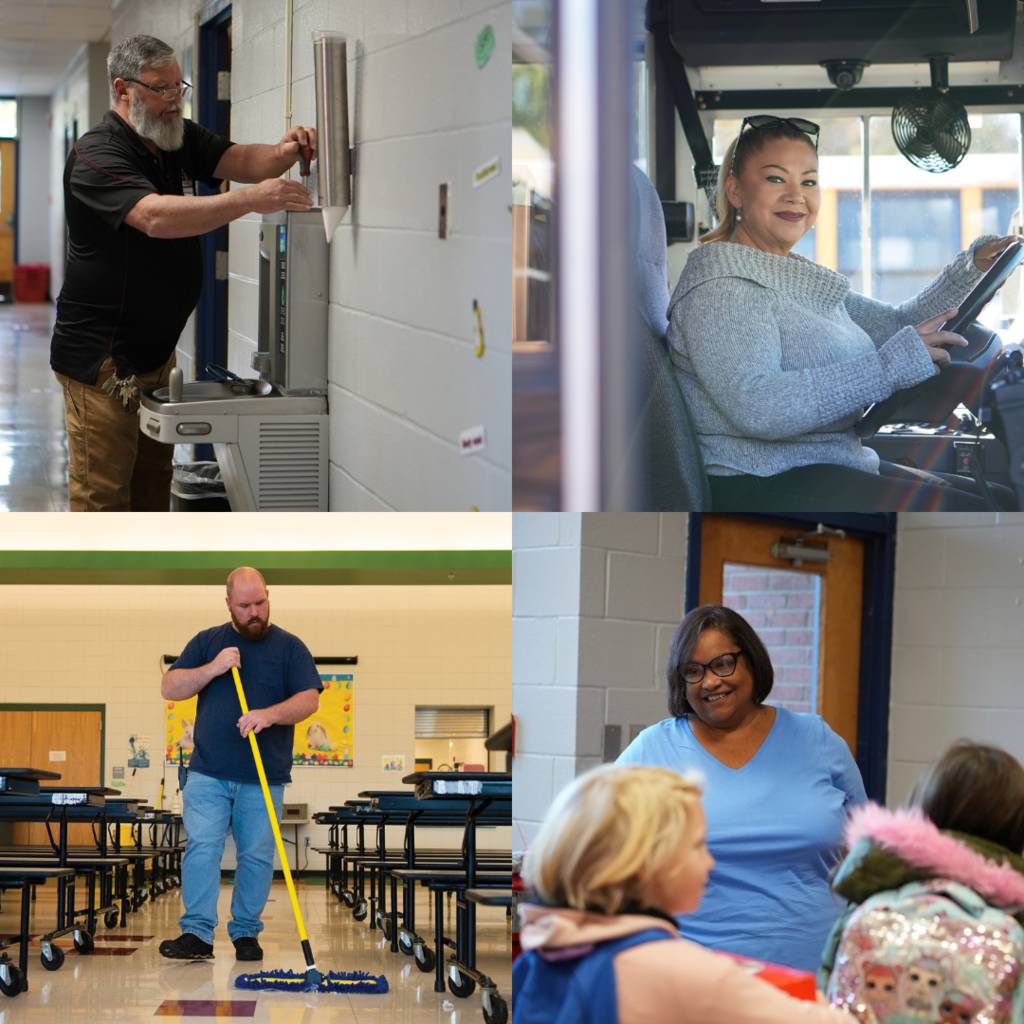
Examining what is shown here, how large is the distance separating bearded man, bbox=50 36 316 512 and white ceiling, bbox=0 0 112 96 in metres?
5.02

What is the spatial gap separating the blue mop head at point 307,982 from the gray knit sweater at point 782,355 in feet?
6.80

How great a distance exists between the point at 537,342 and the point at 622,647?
95 cm

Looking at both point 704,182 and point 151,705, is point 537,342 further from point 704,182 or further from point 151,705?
point 151,705

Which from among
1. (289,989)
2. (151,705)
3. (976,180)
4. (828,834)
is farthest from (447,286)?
(151,705)

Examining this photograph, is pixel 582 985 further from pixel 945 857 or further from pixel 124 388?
pixel 124 388

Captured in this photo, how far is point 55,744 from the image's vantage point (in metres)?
9.84

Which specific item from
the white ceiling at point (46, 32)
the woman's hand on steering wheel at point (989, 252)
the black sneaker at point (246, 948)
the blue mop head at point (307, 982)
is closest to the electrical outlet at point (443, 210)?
the woman's hand on steering wheel at point (989, 252)

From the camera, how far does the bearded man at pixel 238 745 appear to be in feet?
11.9

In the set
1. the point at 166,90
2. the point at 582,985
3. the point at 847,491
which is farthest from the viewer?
the point at 166,90

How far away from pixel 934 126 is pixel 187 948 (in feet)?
10.4

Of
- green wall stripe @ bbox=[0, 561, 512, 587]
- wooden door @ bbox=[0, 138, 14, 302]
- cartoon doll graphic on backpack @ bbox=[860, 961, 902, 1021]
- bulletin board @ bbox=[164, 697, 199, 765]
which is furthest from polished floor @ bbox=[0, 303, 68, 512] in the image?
wooden door @ bbox=[0, 138, 14, 302]

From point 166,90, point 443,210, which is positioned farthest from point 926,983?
point 166,90

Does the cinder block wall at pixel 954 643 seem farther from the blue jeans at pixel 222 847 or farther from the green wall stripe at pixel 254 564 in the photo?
the green wall stripe at pixel 254 564

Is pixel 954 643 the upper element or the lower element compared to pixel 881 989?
upper
